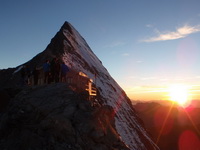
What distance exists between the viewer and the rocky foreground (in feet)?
33.1

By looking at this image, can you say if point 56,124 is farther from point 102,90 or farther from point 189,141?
point 189,141

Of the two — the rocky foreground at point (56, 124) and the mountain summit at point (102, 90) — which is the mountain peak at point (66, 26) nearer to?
the mountain summit at point (102, 90)

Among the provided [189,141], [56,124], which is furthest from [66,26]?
[189,141]

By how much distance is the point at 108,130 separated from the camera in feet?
37.4

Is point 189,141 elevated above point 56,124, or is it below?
below

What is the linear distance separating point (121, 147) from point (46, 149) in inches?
118

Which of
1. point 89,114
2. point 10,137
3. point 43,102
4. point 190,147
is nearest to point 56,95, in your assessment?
point 43,102

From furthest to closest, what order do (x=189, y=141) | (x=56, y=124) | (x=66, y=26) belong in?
(x=189, y=141), (x=66, y=26), (x=56, y=124)

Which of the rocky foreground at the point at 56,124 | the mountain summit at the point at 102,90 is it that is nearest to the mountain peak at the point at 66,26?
the mountain summit at the point at 102,90

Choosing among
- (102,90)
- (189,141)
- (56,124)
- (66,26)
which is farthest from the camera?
(189,141)

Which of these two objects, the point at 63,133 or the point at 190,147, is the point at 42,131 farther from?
the point at 190,147

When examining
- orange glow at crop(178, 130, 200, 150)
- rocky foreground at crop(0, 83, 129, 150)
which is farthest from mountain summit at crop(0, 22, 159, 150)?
orange glow at crop(178, 130, 200, 150)

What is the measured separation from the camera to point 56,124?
10.4 metres

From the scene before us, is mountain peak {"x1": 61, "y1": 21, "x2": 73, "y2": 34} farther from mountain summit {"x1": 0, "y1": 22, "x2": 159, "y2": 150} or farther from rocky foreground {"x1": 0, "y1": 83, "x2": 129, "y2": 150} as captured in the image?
rocky foreground {"x1": 0, "y1": 83, "x2": 129, "y2": 150}
